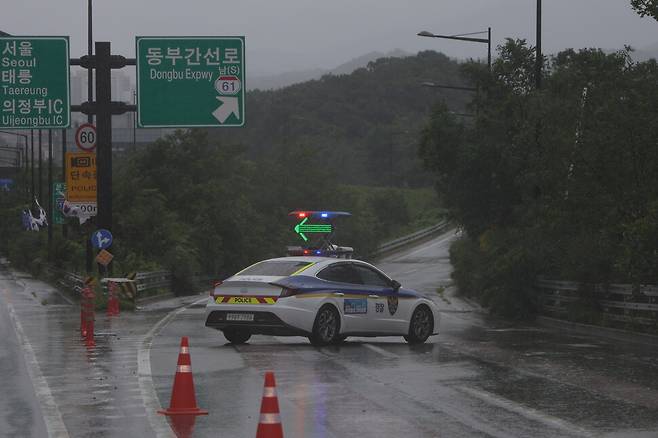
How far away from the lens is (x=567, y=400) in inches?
520

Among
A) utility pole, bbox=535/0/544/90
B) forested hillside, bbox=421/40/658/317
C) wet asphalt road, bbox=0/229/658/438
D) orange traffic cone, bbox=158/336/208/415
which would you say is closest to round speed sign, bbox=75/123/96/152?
forested hillside, bbox=421/40/658/317

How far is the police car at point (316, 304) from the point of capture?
65.4 ft

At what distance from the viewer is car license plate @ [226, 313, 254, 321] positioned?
65.4 ft

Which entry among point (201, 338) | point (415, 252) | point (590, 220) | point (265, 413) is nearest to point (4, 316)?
point (201, 338)

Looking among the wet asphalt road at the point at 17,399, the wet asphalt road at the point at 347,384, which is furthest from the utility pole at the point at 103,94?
the wet asphalt road at the point at 17,399

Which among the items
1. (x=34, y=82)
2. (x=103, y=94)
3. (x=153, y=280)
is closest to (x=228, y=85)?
(x=103, y=94)

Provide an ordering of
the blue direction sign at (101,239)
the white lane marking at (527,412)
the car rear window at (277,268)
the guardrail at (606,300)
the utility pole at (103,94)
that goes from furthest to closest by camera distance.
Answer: the blue direction sign at (101,239), the utility pole at (103,94), the guardrail at (606,300), the car rear window at (277,268), the white lane marking at (527,412)

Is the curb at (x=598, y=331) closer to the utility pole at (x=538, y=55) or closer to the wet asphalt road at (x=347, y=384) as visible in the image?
the wet asphalt road at (x=347, y=384)

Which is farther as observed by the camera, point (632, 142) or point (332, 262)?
point (632, 142)

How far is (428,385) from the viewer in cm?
1459

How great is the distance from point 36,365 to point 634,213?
12655mm

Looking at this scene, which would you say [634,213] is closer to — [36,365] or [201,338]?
[201,338]

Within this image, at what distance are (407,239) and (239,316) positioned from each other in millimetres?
76429

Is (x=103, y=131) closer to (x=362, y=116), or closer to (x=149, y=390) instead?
(x=149, y=390)
